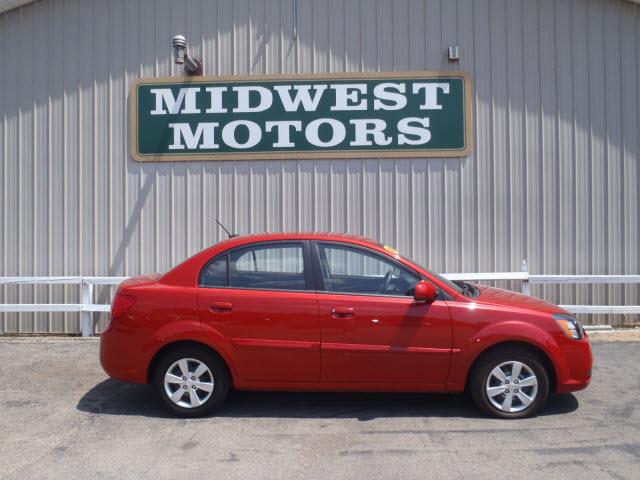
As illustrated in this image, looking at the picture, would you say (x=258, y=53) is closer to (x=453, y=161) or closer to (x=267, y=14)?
(x=267, y=14)

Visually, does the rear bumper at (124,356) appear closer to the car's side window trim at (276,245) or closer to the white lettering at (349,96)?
the car's side window trim at (276,245)

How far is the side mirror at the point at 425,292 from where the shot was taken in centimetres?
514

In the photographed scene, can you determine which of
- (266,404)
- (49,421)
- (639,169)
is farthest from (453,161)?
(49,421)

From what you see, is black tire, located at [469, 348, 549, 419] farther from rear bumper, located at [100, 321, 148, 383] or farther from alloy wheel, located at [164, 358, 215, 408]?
rear bumper, located at [100, 321, 148, 383]

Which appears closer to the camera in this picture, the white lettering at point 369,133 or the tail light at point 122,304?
the tail light at point 122,304

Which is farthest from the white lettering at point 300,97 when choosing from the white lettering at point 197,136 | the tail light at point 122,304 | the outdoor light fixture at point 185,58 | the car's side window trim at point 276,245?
the tail light at point 122,304

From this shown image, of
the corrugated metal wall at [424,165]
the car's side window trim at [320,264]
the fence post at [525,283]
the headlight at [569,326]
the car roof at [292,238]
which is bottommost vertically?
the headlight at [569,326]

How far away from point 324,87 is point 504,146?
2.84 meters

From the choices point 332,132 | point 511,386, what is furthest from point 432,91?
point 511,386

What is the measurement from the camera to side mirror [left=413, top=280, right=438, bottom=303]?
5137mm

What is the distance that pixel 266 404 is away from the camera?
5.81 meters

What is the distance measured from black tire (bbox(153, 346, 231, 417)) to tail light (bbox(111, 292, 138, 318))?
55 centimetres

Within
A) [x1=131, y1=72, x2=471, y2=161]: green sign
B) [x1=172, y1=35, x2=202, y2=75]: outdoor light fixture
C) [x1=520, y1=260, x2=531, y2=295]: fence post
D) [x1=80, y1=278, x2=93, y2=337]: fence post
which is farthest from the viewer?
[x1=131, y1=72, x2=471, y2=161]: green sign

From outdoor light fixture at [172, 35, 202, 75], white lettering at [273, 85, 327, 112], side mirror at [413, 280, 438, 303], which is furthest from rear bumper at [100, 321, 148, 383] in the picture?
white lettering at [273, 85, 327, 112]
